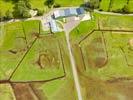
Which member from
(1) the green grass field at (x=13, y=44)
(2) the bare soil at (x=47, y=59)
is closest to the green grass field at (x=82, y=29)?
(2) the bare soil at (x=47, y=59)

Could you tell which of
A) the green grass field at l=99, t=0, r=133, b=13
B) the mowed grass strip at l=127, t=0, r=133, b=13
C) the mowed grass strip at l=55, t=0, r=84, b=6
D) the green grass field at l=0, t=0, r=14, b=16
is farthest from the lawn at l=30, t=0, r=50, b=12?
the mowed grass strip at l=127, t=0, r=133, b=13

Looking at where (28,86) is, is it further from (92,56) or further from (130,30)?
(130,30)

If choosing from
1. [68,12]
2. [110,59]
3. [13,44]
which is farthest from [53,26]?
[110,59]

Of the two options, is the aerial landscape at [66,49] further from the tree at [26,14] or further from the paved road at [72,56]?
the tree at [26,14]

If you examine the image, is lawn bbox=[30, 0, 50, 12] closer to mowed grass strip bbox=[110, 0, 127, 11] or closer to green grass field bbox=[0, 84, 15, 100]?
mowed grass strip bbox=[110, 0, 127, 11]

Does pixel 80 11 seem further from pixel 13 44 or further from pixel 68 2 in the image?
pixel 13 44

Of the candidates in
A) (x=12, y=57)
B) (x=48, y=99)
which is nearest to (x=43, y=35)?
(x=12, y=57)
